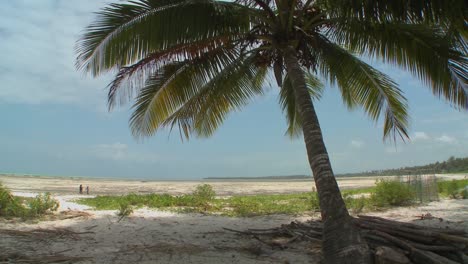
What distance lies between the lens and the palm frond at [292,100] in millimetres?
9857

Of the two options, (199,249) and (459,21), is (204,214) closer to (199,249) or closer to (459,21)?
(199,249)

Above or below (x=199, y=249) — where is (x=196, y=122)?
above

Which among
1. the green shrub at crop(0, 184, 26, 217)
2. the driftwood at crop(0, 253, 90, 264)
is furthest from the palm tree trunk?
the green shrub at crop(0, 184, 26, 217)

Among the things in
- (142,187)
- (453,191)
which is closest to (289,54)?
(453,191)

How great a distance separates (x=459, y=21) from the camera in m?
4.38

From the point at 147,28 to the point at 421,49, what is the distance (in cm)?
453

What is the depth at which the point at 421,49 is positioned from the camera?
266 inches

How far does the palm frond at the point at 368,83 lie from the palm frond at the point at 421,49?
3.06 ft

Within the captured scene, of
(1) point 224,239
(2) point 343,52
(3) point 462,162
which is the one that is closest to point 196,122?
(1) point 224,239

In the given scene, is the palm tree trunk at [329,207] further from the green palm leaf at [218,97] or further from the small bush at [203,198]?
the small bush at [203,198]

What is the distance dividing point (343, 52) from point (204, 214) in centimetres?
591

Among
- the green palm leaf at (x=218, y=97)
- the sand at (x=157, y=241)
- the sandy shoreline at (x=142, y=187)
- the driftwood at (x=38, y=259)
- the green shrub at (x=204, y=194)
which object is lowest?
the sandy shoreline at (x=142, y=187)

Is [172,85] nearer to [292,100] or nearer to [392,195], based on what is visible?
[292,100]

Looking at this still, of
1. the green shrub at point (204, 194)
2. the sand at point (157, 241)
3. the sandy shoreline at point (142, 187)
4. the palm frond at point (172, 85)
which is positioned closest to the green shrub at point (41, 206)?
the sand at point (157, 241)
